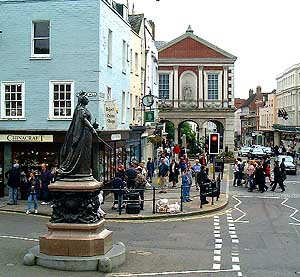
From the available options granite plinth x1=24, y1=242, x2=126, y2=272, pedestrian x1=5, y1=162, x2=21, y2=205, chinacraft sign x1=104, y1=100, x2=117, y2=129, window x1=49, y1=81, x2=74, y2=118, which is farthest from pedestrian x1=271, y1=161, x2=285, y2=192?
granite plinth x1=24, y1=242, x2=126, y2=272

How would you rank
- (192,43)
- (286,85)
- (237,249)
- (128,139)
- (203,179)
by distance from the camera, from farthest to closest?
1. (286,85)
2. (192,43)
3. (128,139)
4. (203,179)
5. (237,249)

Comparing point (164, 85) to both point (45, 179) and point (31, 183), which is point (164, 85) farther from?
point (31, 183)

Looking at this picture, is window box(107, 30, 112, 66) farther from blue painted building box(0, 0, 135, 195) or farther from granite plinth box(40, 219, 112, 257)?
granite plinth box(40, 219, 112, 257)

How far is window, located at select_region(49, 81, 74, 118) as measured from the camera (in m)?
26.8

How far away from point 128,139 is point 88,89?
26.7ft

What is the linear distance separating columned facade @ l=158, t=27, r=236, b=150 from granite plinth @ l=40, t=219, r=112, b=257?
2105 inches

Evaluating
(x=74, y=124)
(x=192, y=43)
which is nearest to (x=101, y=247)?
(x=74, y=124)

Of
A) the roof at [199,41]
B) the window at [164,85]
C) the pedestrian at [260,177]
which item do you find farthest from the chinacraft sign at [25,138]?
the window at [164,85]

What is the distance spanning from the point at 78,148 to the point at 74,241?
2.22 meters

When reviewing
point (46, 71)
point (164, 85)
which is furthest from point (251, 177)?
point (164, 85)

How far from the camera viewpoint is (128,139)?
34.5 metres

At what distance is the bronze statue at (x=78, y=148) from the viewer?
46.7 feet

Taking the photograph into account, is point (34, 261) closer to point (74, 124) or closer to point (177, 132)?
point (74, 124)

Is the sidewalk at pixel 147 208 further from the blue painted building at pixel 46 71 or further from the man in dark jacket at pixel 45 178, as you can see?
the blue painted building at pixel 46 71
